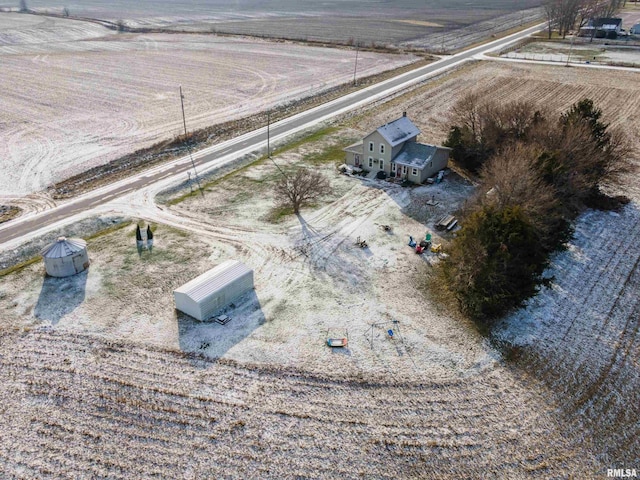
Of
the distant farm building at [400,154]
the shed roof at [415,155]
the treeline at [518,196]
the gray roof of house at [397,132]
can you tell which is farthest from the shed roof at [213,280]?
the shed roof at [415,155]

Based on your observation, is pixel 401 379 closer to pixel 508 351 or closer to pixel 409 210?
pixel 508 351

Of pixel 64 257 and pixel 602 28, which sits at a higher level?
pixel 602 28

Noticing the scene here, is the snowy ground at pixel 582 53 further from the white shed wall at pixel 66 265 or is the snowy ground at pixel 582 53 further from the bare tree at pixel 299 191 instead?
the white shed wall at pixel 66 265

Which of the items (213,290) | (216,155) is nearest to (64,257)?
(213,290)

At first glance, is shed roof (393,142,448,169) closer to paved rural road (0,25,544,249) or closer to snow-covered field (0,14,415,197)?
paved rural road (0,25,544,249)

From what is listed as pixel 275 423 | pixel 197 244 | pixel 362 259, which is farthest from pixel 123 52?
pixel 275 423

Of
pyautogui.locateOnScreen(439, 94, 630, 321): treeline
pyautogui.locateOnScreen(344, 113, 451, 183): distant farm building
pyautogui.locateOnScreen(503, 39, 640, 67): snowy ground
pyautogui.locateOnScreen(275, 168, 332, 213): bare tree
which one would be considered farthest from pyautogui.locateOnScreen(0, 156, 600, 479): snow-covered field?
pyautogui.locateOnScreen(503, 39, 640, 67): snowy ground

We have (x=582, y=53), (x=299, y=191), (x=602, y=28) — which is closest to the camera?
(x=299, y=191)

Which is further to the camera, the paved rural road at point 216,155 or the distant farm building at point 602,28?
the distant farm building at point 602,28

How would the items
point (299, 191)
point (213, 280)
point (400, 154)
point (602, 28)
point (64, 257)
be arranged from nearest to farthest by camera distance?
point (213, 280)
point (64, 257)
point (299, 191)
point (400, 154)
point (602, 28)

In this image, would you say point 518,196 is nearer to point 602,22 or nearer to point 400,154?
point 400,154
